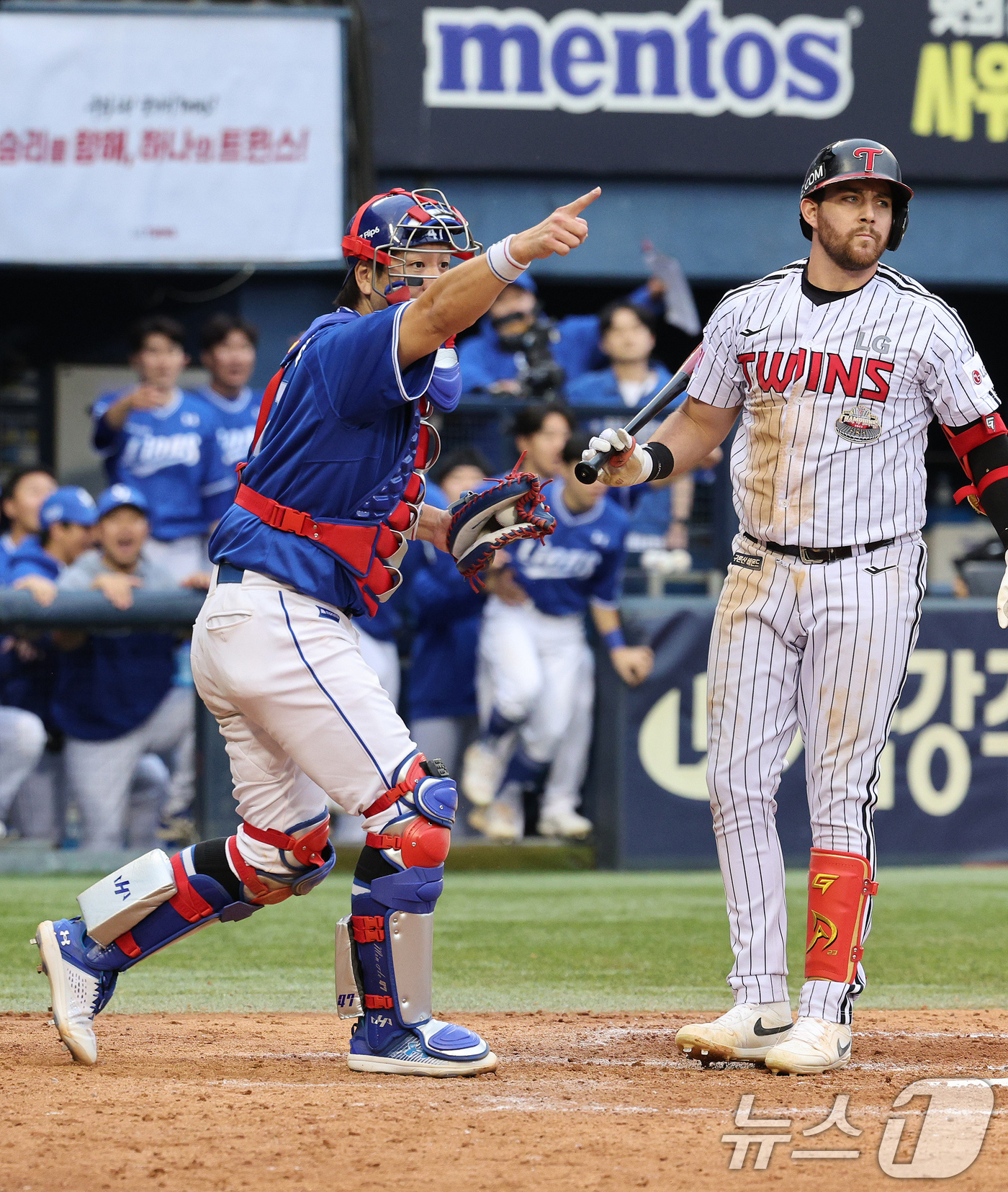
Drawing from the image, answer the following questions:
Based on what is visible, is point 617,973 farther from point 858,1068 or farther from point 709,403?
point 709,403

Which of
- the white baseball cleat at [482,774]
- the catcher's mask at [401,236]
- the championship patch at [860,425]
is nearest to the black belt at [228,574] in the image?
the catcher's mask at [401,236]

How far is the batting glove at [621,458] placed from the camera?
4148mm

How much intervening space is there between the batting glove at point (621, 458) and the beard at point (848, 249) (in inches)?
25.3

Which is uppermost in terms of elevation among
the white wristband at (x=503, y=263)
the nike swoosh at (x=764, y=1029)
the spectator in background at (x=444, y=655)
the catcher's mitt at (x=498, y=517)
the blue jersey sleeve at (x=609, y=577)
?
the white wristband at (x=503, y=263)

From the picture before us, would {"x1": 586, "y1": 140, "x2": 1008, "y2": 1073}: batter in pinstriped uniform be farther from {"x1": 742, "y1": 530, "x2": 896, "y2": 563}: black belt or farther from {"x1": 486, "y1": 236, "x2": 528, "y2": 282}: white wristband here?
{"x1": 486, "y1": 236, "x2": 528, "y2": 282}: white wristband

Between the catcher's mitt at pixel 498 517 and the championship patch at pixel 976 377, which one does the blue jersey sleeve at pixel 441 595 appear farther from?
the championship patch at pixel 976 377

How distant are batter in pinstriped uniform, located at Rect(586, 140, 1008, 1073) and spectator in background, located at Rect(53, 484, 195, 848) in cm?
406

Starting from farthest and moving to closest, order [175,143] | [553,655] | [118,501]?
1. [175,143]
2. [553,655]
3. [118,501]

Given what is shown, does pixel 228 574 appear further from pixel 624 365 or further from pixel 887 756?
pixel 624 365

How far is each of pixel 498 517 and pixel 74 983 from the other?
4.84 feet

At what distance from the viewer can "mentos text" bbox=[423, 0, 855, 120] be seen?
461 inches

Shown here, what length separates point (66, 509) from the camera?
8305 mm

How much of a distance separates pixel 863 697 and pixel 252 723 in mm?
1420

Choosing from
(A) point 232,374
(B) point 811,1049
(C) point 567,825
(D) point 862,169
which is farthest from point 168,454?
(B) point 811,1049
